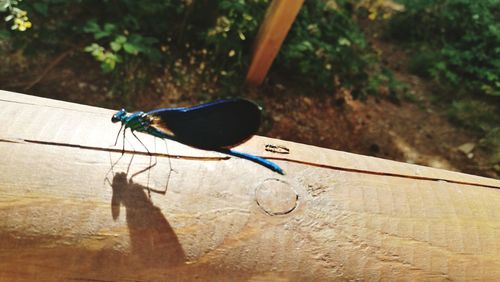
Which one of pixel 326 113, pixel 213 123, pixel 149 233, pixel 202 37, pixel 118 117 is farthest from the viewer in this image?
pixel 326 113

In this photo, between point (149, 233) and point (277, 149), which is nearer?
point (149, 233)

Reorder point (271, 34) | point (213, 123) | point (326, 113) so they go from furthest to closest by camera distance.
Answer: point (326, 113), point (271, 34), point (213, 123)

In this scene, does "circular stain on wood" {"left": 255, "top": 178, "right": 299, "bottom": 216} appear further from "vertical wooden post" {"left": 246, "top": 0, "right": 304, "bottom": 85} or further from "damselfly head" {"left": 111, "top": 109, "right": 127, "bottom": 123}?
"vertical wooden post" {"left": 246, "top": 0, "right": 304, "bottom": 85}

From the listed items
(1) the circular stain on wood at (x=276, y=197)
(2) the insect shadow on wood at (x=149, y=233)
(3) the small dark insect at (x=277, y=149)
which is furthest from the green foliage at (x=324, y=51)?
(2) the insect shadow on wood at (x=149, y=233)

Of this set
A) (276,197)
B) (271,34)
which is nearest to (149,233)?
(276,197)

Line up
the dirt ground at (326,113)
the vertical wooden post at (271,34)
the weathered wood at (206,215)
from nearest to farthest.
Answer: the weathered wood at (206,215), the vertical wooden post at (271,34), the dirt ground at (326,113)

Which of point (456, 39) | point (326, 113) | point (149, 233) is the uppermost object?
point (456, 39)

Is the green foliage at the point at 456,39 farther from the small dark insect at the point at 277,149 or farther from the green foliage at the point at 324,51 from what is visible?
the small dark insect at the point at 277,149

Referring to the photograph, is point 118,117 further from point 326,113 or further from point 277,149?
point 326,113
